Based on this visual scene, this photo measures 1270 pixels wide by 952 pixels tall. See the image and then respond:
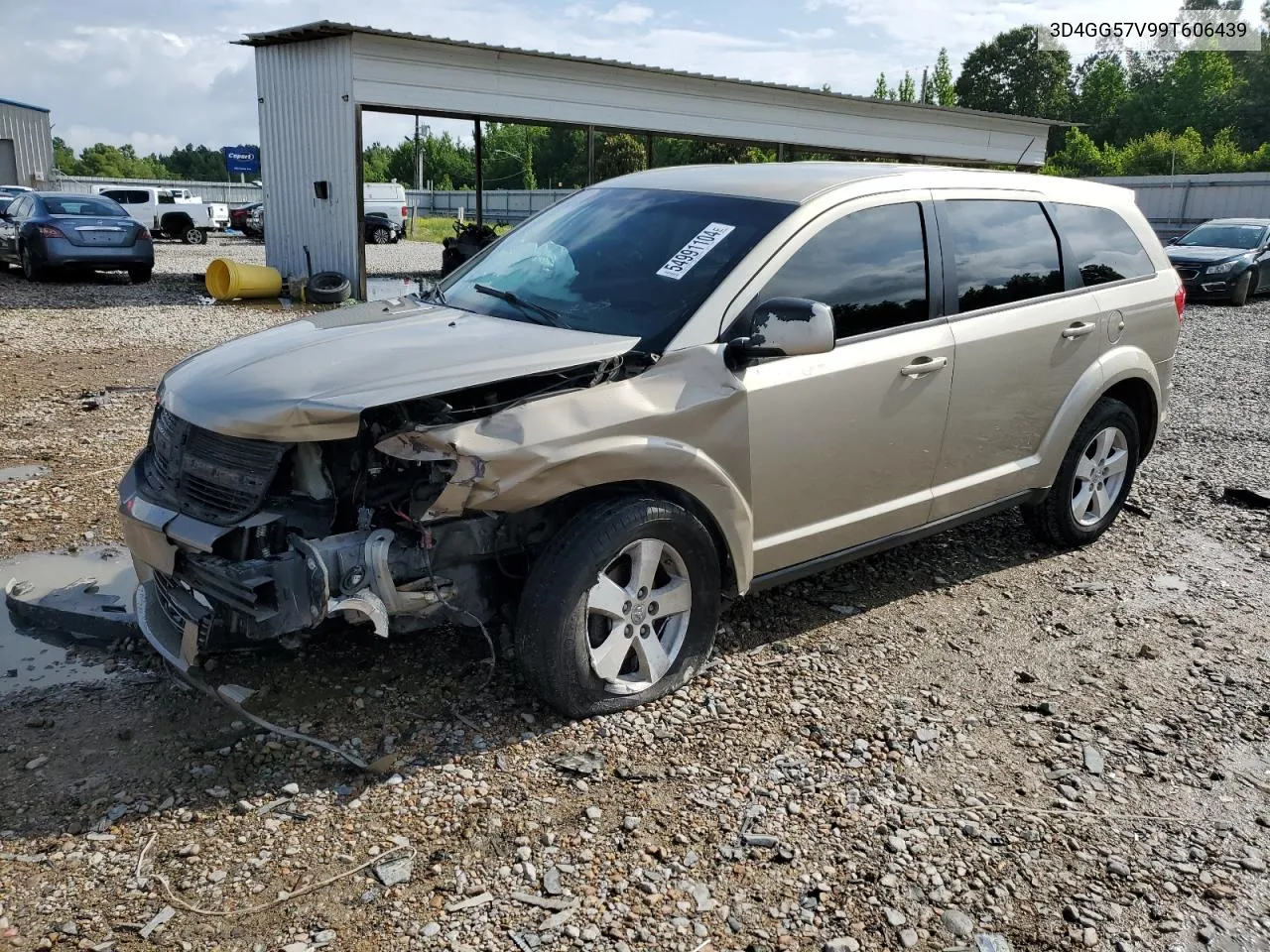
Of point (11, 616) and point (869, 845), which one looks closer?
point (869, 845)

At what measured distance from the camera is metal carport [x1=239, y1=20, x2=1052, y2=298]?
16.2 meters

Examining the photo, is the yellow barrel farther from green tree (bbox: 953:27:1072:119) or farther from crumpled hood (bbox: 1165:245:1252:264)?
green tree (bbox: 953:27:1072:119)

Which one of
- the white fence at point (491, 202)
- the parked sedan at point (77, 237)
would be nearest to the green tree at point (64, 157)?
the white fence at point (491, 202)

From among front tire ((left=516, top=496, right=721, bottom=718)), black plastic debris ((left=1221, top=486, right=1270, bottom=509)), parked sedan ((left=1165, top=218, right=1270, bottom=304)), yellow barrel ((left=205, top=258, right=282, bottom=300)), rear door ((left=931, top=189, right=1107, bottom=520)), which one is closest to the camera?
front tire ((left=516, top=496, right=721, bottom=718))

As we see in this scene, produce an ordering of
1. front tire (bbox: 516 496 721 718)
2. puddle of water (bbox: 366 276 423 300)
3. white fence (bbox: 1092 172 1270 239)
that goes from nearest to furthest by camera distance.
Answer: front tire (bbox: 516 496 721 718), puddle of water (bbox: 366 276 423 300), white fence (bbox: 1092 172 1270 239)

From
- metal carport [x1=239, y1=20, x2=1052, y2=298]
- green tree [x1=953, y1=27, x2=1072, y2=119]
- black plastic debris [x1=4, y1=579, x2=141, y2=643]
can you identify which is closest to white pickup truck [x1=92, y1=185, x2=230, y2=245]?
metal carport [x1=239, y1=20, x2=1052, y2=298]

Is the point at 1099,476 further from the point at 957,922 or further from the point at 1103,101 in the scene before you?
the point at 1103,101

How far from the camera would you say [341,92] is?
53.0ft

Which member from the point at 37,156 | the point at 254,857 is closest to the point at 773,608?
the point at 254,857

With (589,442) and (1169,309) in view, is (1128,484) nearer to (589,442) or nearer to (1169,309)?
(1169,309)

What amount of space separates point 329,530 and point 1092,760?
276cm

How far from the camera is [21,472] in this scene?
632 cm

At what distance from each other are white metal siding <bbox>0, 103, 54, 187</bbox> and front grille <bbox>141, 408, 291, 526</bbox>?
145 ft

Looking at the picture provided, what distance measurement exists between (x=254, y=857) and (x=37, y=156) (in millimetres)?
47240
